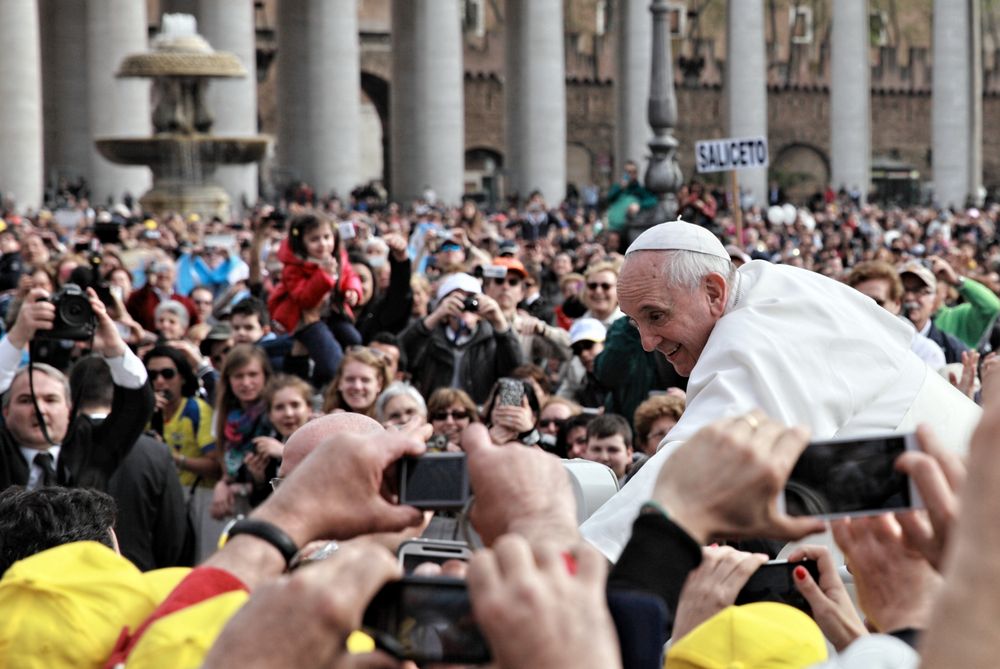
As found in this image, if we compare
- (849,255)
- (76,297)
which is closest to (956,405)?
(76,297)

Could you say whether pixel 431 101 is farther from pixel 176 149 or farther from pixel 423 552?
pixel 423 552

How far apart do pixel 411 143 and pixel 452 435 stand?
39127 mm

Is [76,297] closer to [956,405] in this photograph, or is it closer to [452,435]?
[452,435]

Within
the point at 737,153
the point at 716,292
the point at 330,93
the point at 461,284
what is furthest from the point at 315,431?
the point at 330,93

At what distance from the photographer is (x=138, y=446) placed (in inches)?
327

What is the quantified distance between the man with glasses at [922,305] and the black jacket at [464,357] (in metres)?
2.22

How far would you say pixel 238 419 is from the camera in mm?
9750

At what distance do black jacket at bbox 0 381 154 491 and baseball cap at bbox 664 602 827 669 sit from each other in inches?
202

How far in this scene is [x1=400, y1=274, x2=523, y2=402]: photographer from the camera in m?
10.8

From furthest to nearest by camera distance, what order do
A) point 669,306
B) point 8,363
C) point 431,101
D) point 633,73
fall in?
point 633,73 < point 431,101 < point 8,363 < point 669,306

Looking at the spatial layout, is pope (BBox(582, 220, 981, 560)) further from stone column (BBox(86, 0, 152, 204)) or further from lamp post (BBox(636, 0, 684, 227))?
stone column (BBox(86, 0, 152, 204))

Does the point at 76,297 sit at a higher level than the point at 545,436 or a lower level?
higher

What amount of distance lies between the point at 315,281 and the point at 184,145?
71.6 ft

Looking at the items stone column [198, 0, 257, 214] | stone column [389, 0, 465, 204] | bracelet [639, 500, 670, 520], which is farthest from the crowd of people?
stone column [389, 0, 465, 204]
